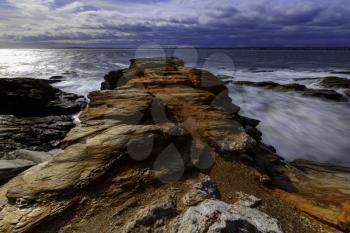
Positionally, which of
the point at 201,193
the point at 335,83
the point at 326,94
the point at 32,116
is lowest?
the point at 335,83

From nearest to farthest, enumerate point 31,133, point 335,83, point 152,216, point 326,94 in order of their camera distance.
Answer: point 152,216, point 31,133, point 326,94, point 335,83

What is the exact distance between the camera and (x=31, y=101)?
22484 millimetres

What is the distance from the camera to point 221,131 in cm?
1134

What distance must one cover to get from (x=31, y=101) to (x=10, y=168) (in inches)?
578

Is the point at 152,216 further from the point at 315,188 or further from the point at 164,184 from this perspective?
the point at 315,188

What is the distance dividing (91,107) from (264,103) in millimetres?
17717

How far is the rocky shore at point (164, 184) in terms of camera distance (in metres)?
7.19

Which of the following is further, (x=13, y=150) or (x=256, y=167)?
(x=13, y=150)

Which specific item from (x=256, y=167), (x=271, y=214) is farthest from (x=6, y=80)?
(x=271, y=214)

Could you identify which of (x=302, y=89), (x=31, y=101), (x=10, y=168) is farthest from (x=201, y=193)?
(x=302, y=89)

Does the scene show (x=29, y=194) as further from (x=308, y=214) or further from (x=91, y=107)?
(x=308, y=214)

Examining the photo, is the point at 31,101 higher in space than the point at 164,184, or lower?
lower

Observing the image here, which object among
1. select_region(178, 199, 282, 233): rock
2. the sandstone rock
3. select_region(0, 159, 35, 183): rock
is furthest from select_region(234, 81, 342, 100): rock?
select_region(0, 159, 35, 183): rock

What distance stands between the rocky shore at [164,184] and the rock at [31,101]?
1116cm
